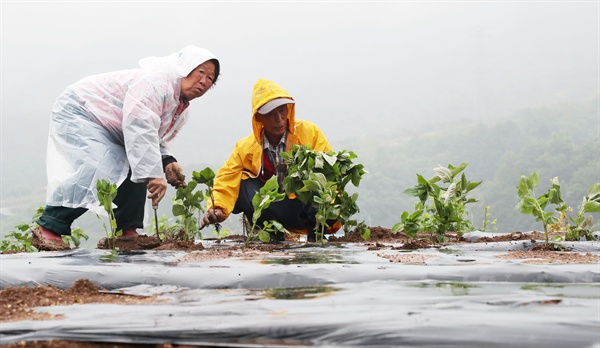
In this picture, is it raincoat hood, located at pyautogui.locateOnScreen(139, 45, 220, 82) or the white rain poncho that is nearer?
the white rain poncho

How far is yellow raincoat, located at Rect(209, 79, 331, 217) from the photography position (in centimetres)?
392

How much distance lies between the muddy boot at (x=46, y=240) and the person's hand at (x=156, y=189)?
0.49 metres

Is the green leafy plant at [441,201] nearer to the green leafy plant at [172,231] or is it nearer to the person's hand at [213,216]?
the person's hand at [213,216]

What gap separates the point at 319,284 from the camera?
1845 millimetres

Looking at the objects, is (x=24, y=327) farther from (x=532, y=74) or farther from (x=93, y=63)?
(x=93, y=63)

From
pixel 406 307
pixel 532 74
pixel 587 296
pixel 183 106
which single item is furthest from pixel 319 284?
pixel 532 74

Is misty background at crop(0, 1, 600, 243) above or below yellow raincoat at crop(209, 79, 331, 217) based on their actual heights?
above

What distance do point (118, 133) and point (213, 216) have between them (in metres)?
0.73

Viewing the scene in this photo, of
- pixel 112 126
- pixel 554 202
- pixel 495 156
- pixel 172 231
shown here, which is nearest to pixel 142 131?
pixel 112 126

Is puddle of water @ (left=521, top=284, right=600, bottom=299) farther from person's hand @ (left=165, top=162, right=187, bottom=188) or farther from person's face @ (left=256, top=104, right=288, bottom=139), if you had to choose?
person's hand @ (left=165, top=162, right=187, bottom=188)

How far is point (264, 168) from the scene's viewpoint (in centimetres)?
404

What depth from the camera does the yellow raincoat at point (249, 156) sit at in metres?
3.92

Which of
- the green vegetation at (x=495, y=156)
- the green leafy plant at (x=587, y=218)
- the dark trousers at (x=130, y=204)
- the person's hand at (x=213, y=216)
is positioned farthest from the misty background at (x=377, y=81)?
the green leafy plant at (x=587, y=218)

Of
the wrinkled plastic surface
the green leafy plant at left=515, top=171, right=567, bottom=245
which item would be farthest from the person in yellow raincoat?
the wrinkled plastic surface
